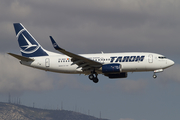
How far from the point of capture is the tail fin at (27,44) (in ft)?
239

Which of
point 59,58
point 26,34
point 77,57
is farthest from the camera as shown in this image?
point 26,34

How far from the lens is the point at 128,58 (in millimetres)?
65250

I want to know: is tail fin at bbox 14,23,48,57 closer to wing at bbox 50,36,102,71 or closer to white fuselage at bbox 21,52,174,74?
white fuselage at bbox 21,52,174,74

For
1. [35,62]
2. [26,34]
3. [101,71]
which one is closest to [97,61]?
[101,71]

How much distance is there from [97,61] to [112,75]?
Result: 6.24 m

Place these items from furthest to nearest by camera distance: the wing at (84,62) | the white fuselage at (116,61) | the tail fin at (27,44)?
the tail fin at (27,44)
the white fuselage at (116,61)
the wing at (84,62)

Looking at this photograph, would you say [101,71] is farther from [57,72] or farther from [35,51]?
Answer: [35,51]

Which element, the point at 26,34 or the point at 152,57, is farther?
the point at 26,34

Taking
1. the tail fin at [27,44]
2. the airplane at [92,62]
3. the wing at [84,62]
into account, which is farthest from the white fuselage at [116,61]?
the tail fin at [27,44]

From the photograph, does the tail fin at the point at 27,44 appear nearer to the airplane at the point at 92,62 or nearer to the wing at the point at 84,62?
the airplane at the point at 92,62

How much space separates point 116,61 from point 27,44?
66.7 ft

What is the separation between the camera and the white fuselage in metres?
64.9

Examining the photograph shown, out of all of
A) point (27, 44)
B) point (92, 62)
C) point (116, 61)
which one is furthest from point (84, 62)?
point (27, 44)

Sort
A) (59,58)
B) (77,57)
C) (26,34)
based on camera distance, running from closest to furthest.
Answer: (77,57), (59,58), (26,34)
